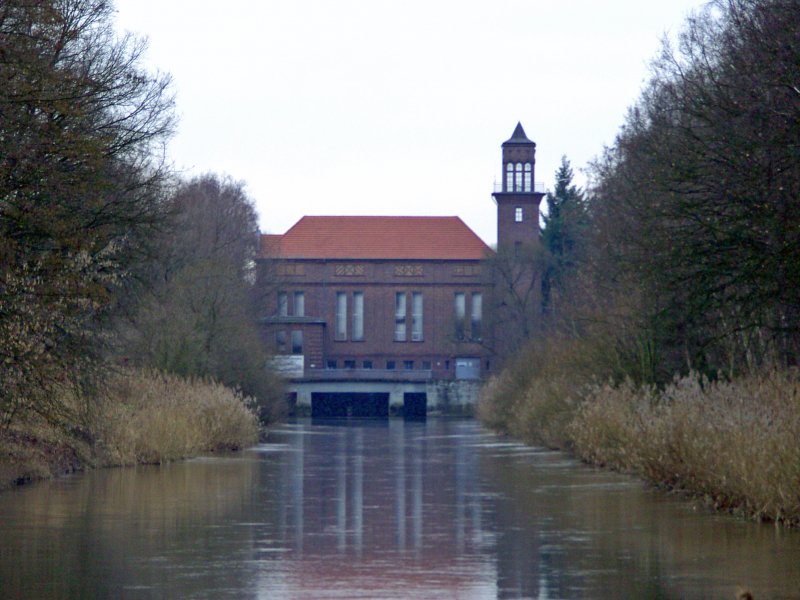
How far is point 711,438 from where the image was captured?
21.5 meters

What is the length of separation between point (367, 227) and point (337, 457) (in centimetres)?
9179

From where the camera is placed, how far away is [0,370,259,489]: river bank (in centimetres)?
2686

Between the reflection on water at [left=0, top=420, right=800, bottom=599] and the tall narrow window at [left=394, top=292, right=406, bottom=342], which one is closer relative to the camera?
the reflection on water at [left=0, top=420, right=800, bottom=599]

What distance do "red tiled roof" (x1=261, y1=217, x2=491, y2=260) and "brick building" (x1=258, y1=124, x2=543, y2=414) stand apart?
0.09 metres

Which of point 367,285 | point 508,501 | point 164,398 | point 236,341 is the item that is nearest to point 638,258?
point 508,501

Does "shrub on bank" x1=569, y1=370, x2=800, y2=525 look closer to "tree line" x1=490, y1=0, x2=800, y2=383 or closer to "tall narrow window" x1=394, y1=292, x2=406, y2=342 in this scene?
"tree line" x1=490, y1=0, x2=800, y2=383

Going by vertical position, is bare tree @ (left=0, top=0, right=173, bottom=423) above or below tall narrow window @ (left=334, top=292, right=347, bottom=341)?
below

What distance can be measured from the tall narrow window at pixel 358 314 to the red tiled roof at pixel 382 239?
3.47 metres

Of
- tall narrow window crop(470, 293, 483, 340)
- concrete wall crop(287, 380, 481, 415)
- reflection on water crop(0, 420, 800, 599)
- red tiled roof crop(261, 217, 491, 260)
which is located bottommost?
reflection on water crop(0, 420, 800, 599)

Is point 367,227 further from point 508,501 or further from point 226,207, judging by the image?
point 508,501

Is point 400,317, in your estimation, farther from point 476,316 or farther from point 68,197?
point 68,197

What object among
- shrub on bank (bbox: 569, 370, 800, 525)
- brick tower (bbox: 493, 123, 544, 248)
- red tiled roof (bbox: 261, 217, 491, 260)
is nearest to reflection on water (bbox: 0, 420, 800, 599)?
shrub on bank (bbox: 569, 370, 800, 525)

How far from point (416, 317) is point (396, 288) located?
3.04m

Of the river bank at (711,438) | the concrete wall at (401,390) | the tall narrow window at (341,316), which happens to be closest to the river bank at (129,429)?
the river bank at (711,438)
